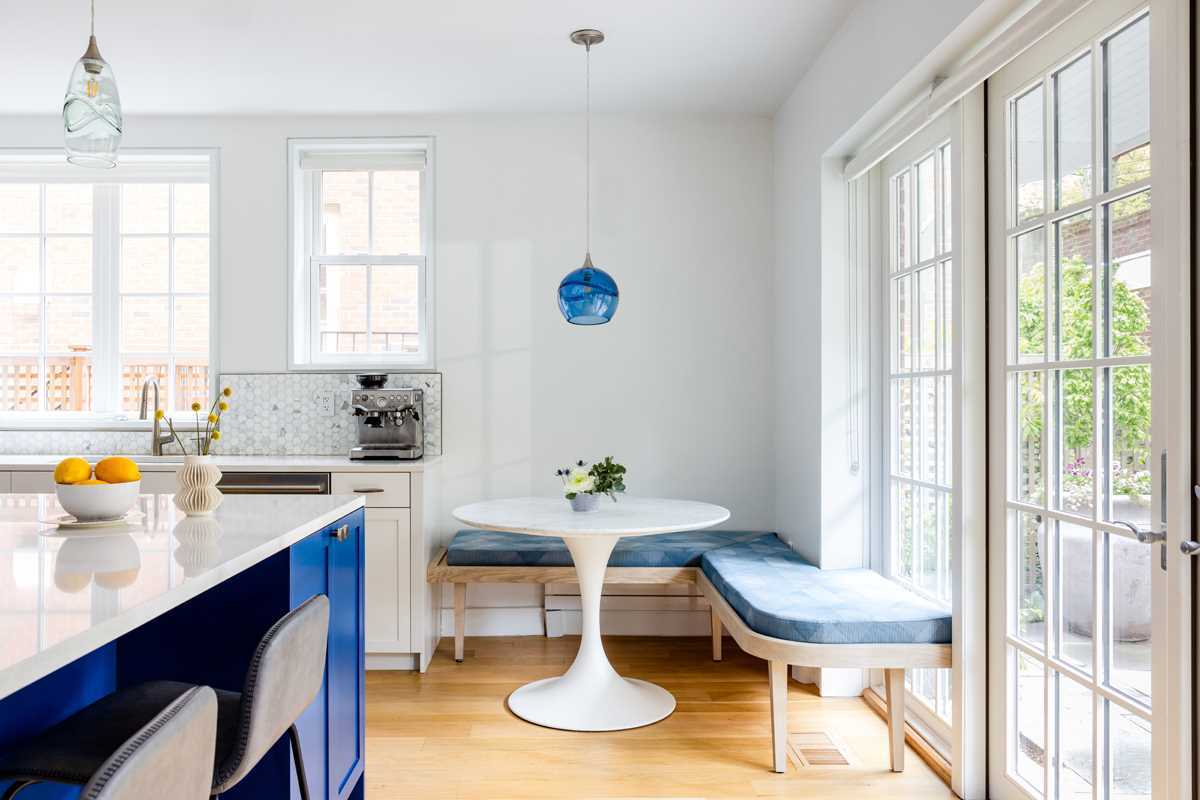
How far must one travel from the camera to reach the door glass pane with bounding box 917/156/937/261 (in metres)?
2.74

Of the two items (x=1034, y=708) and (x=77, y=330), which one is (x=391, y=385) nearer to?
(x=77, y=330)

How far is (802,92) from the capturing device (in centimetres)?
361

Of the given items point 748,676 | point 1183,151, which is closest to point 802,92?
point 1183,151

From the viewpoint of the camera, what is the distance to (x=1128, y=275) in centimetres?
175

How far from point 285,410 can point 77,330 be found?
1220 mm

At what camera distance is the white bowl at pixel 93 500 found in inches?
67.2

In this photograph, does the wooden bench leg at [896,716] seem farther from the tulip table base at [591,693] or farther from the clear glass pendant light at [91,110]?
the clear glass pendant light at [91,110]

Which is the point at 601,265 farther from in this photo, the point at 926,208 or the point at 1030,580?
the point at 1030,580

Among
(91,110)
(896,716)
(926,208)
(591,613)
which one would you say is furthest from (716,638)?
(91,110)

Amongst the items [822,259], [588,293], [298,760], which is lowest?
[298,760]

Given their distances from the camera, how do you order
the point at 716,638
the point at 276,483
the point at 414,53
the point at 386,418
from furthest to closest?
the point at 386,418
the point at 716,638
the point at 276,483
the point at 414,53

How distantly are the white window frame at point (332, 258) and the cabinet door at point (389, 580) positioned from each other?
87cm

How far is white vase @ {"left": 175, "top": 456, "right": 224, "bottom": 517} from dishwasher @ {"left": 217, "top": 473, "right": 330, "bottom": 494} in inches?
64.9

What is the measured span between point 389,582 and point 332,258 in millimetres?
1674
